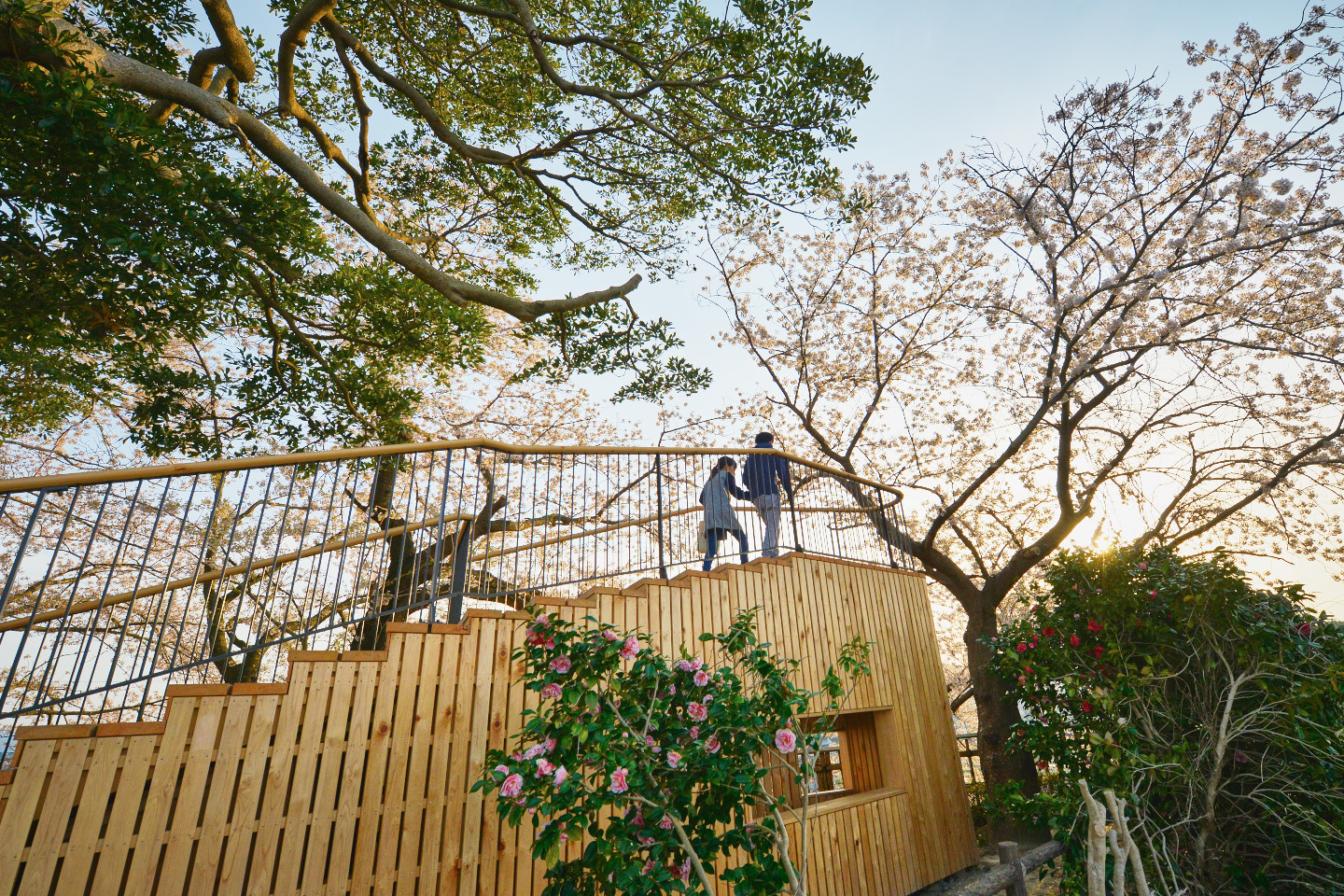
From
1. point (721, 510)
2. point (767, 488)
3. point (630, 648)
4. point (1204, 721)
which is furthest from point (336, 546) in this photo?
point (1204, 721)

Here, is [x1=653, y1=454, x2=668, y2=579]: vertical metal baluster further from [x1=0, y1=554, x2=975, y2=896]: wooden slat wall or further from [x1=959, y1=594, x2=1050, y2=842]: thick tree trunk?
[x1=959, y1=594, x2=1050, y2=842]: thick tree trunk

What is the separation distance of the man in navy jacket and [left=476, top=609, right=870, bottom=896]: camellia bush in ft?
7.69

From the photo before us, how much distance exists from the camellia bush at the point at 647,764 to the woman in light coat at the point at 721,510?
2.10 m

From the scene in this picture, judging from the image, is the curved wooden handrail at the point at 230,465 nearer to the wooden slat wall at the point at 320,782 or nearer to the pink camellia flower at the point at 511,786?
the wooden slat wall at the point at 320,782

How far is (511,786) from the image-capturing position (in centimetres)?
250

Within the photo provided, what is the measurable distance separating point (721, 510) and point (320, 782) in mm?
3374

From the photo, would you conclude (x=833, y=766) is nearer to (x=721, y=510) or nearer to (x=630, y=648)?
(x=721, y=510)

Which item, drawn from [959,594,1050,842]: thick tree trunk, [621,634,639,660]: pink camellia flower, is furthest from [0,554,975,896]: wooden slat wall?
[959,594,1050,842]: thick tree trunk

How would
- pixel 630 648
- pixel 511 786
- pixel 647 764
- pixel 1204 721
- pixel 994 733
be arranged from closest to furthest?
pixel 511 786, pixel 647 764, pixel 630 648, pixel 1204 721, pixel 994 733

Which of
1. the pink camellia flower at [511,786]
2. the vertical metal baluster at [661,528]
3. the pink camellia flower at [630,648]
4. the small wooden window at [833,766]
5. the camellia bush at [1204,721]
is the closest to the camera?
the pink camellia flower at [511,786]

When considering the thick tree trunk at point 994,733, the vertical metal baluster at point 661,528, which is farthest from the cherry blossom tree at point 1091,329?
the vertical metal baluster at point 661,528

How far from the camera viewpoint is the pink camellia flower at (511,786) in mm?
2490

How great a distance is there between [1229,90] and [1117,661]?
21.8 ft

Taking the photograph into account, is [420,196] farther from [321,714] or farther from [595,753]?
[595,753]
